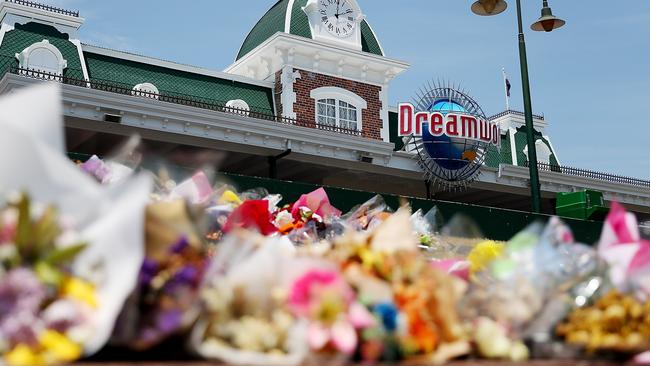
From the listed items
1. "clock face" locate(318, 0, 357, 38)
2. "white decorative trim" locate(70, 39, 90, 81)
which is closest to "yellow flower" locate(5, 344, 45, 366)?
"white decorative trim" locate(70, 39, 90, 81)

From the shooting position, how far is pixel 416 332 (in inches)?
78.0

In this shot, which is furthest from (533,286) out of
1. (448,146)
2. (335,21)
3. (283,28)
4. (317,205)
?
(335,21)

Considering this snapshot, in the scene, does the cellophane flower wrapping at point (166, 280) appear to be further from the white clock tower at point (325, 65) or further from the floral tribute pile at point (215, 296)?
the white clock tower at point (325, 65)

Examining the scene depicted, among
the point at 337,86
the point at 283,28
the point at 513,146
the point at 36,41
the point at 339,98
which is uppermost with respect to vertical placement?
the point at 283,28

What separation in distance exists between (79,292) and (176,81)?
21642mm

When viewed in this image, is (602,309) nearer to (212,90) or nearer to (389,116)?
(212,90)

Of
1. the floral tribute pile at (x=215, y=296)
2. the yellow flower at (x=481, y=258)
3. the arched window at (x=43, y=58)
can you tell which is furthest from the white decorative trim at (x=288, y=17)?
the floral tribute pile at (x=215, y=296)

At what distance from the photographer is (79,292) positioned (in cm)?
181

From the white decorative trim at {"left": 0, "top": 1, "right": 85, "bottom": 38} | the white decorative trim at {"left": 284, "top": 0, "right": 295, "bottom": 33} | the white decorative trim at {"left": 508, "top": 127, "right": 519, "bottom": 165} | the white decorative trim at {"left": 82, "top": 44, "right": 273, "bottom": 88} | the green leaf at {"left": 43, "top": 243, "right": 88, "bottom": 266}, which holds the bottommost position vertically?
the green leaf at {"left": 43, "top": 243, "right": 88, "bottom": 266}

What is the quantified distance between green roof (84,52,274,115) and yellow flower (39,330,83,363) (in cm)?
2032

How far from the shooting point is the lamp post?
43.9ft

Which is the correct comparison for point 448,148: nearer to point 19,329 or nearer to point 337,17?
point 337,17

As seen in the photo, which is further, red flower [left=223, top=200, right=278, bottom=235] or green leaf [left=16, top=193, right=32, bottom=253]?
red flower [left=223, top=200, right=278, bottom=235]

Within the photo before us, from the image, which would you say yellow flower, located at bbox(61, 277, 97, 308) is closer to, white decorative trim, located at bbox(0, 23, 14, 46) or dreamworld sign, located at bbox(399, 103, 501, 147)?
dreamworld sign, located at bbox(399, 103, 501, 147)
